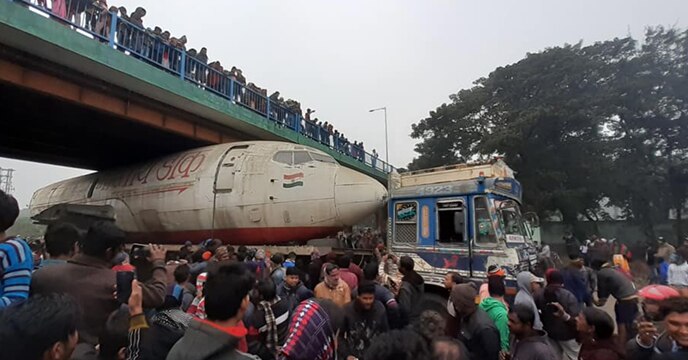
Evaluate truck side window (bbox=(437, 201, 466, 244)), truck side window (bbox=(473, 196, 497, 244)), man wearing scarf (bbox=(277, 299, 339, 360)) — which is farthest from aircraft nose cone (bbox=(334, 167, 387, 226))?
man wearing scarf (bbox=(277, 299, 339, 360))

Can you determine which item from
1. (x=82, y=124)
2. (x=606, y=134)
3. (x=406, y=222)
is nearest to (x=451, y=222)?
(x=406, y=222)

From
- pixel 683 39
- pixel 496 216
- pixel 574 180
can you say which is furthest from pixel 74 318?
pixel 683 39

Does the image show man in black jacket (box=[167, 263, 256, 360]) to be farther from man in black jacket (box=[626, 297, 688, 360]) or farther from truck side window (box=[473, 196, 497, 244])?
truck side window (box=[473, 196, 497, 244])

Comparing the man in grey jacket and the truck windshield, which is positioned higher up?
the truck windshield

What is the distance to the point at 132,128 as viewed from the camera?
1411 centimetres

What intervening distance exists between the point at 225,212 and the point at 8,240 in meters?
9.02

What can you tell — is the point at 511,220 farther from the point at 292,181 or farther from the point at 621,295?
the point at 292,181

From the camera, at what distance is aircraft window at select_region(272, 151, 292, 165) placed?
467 inches

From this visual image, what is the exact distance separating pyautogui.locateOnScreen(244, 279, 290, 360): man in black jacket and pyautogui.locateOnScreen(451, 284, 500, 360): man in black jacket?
1.65m

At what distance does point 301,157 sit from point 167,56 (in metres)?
5.11

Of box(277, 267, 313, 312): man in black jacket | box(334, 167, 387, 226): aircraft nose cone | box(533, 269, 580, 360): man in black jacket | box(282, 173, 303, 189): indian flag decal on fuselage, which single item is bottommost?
box(533, 269, 580, 360): man in black jacket

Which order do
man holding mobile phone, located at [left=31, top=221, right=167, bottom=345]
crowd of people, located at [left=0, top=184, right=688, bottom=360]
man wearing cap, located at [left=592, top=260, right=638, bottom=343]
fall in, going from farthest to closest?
man wearing cap, located at [left=592, top=260, right=638, bottom=343], man holding mobile phone, located at [left=31, top=221, right=167, bottom=345], crowd of people, located at [left=0, top=184, right=688, bottom=360]

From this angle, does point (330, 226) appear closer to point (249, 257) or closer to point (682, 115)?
point (249, 257)

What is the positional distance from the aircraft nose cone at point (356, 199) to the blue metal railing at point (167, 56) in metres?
6.20
